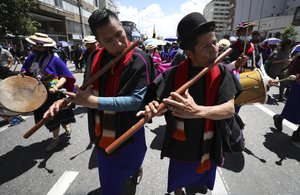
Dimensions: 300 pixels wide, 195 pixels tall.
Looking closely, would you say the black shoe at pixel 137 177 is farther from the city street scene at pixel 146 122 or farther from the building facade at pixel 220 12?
the building facade at pixel 220 12

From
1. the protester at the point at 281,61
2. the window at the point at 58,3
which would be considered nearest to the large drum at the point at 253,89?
the protester at the point at 281,61

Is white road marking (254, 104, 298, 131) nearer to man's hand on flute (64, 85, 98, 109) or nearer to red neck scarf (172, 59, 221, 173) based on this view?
red neck scarf (172, 59, 221, 173)

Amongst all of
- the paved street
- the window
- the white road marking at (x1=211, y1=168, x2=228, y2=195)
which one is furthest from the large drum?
the window

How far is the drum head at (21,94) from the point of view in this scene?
2.38 m

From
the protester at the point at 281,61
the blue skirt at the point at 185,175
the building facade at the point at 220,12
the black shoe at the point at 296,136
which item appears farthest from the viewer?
the building facade at the point at 220,12

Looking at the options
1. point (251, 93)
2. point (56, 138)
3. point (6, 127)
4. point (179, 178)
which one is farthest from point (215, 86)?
point (6, 127)

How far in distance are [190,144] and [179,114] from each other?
0.46 meters

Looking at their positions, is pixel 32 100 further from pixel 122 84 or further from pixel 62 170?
pixel 122 84

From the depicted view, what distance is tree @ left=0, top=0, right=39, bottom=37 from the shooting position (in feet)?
33.2

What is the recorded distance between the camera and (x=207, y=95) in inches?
56.9

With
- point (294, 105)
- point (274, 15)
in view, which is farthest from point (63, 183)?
point (274, 15)

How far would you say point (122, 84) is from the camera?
1572 mm

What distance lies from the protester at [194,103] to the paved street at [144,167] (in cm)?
104

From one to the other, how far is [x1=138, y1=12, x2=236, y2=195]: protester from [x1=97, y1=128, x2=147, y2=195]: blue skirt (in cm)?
37
